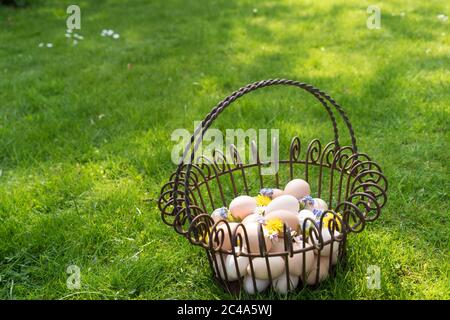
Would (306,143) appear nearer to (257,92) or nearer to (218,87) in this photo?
(257,92)

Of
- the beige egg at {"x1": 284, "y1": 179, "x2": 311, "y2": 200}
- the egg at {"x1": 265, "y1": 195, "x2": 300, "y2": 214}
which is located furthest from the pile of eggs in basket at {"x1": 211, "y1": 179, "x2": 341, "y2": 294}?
the beige egg at {"x1": 284, "y1": 179, "x2": 311, "y2": 200}

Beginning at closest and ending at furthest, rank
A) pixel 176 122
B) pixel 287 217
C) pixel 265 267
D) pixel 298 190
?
pixel 265 267 → pixel 287 217 → pixel 298 190 → pixel 176 122

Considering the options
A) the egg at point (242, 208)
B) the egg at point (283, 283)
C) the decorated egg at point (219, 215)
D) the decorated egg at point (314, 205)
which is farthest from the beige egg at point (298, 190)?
the egg at point (283, 283)

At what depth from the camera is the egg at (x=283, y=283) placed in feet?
5.69

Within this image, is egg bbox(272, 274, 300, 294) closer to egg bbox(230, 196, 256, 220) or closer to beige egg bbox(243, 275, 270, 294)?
beige egg bbox(243, 275, 270, 294)

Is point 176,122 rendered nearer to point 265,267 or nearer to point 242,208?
point 242,208

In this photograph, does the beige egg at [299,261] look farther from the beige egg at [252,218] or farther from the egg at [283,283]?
the beige egg at [252,218]

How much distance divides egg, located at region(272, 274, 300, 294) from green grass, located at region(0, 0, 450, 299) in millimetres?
64

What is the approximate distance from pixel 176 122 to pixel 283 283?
1814mm

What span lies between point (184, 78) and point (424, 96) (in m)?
1.92

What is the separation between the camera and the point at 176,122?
3.31 m

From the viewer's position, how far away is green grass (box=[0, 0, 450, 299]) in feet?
6.48

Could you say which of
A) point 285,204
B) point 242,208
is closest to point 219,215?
point 242,208

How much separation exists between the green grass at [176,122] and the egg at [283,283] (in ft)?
0.21
